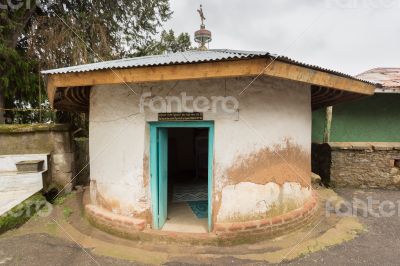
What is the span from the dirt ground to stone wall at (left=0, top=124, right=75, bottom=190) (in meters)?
2.58

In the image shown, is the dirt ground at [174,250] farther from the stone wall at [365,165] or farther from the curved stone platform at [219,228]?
the stone wall at [365,165]

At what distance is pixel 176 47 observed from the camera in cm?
2195

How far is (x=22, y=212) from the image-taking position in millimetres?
5672

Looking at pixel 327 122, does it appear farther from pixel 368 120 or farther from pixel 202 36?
pixel 202 36

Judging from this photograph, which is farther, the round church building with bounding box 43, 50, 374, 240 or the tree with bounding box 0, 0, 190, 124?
the tree with bounding box 0, 0, 190, 124

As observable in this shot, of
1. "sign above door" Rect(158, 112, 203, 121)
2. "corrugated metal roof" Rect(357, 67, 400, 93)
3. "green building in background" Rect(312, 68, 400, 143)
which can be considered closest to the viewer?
"sign above door" Rect(158, 112, 203, 121)

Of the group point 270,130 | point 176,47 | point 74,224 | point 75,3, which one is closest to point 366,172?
A: point 270,130

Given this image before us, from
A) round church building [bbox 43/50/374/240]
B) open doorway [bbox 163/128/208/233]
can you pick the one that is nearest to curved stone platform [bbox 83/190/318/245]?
round church building [bbox 43/50/374/240]

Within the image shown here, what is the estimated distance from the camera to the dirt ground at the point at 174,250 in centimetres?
416

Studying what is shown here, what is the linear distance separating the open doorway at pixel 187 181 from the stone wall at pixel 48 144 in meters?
3.09

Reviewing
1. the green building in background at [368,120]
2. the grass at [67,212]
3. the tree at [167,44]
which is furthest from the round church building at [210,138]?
the tree at [167,44]

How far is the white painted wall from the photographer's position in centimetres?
471

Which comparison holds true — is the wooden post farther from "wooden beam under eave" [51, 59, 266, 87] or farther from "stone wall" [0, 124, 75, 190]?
"stone wall" [0, 124, 75, 190]

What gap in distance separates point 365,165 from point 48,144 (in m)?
9.17
